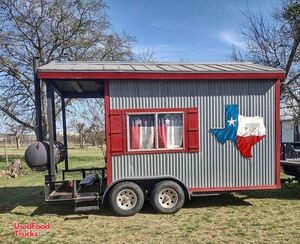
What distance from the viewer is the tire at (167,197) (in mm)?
8430

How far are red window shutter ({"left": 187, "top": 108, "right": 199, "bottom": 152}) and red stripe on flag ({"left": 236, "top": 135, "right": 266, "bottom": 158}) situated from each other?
98cm

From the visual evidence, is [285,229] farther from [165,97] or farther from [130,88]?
[130,88]

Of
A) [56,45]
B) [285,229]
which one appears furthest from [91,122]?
[285,229]

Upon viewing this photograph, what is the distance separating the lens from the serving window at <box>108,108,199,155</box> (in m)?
8.54

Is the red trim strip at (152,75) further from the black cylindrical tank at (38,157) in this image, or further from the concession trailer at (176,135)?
the black cylindrical tank at (38,157)

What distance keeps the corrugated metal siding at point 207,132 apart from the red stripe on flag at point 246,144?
0.38 ft

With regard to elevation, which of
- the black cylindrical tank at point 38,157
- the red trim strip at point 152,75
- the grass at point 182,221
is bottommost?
the grass at point 182,221

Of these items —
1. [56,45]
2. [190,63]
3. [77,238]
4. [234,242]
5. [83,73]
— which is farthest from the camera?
[56,45]

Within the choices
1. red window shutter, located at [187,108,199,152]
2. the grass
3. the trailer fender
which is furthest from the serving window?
the grass

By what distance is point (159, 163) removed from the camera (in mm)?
8602

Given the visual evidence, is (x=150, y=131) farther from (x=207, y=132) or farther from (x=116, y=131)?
(x=207, y=132)

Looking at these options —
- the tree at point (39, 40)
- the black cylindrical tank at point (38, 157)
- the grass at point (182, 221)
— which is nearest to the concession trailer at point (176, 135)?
the black cylindrical tank at point (38, 157)

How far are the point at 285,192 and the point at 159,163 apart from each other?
14.5 feet

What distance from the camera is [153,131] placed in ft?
28.4
